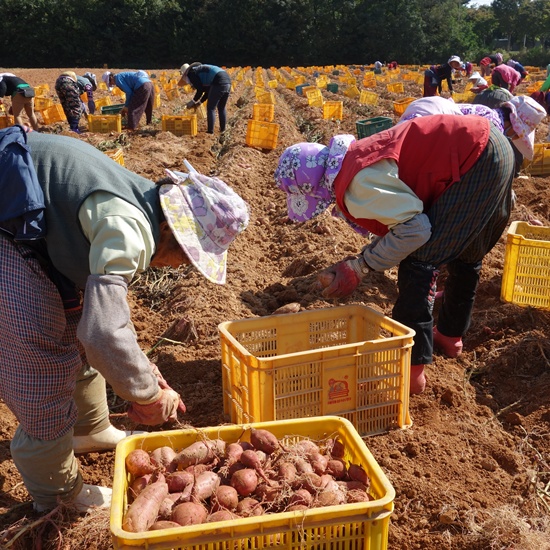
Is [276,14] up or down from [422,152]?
up

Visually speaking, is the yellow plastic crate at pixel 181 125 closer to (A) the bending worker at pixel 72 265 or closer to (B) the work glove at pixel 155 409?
(A) the bending worker at pixel 72 265

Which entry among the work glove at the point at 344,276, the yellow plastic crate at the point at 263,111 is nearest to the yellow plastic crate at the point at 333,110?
the yellow plastic crate at the point at 263,111

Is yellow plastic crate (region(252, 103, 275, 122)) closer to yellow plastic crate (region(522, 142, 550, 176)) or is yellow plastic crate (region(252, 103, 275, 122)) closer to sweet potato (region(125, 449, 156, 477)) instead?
yellow plastic crate (region(522, 142, 550, 176))

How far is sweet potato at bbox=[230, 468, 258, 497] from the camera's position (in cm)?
185

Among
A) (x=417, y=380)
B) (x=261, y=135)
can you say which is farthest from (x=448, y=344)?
(x=261, y=135)

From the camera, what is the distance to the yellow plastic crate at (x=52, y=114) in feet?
41.6

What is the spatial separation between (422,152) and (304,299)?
1.71m

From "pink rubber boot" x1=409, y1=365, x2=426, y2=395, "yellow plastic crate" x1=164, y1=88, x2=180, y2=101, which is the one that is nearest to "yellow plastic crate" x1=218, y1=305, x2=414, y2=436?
"pink rubber boot" x1=409, y1=365, x2=426, y2=395

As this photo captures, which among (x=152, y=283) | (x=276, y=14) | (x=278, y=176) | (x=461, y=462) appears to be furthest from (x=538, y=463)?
(x=276, y=14)

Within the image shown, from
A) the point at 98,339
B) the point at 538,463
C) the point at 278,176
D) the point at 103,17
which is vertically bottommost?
the point at 538,463

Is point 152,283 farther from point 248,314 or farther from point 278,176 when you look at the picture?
point 278,176

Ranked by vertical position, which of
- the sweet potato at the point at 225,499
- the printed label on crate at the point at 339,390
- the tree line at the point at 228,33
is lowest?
the printed label on crate at the point at 339,390

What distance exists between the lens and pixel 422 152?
2738 mm

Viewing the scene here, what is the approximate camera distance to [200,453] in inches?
76.6
